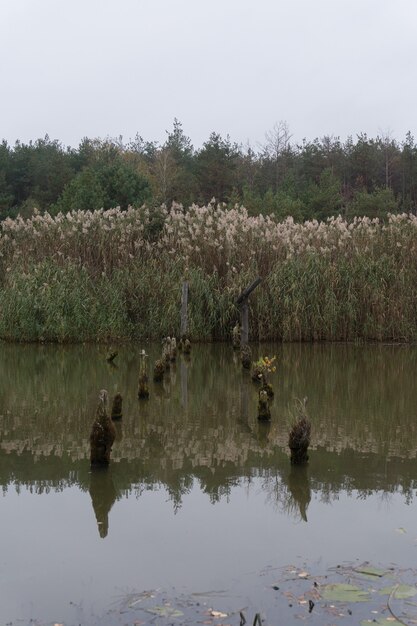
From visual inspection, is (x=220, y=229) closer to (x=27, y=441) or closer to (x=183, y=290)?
(x=183, y=290)

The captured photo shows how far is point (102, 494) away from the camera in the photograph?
18.3 feet

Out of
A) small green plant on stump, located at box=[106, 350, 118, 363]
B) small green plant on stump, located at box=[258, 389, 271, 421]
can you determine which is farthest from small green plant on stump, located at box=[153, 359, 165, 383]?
small green plant on stump, located at box=[258, 389, 271, 421]

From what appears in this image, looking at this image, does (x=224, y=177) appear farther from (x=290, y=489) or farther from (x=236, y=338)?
(x=290, y=489)

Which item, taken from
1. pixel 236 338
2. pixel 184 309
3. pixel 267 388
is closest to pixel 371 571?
pixel 267 388

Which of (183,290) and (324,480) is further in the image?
(183,290)

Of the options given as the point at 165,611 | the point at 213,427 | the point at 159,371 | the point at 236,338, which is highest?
the point at 236,338

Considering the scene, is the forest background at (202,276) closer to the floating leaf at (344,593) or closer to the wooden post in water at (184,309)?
the wooden post in water at (184,309)

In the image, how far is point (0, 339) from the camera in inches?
643

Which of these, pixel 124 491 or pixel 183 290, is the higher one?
pixel 183 290

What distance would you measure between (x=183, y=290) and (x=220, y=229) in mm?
2353

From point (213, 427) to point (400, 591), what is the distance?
13.6 feet

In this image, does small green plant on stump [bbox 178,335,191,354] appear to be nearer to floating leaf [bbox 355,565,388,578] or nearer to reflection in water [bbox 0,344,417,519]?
reflection in water [bbox 0,344,417,519]

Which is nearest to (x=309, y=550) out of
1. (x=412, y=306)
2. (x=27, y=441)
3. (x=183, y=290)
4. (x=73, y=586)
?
(x=73, y=586)

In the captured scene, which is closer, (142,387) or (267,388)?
(267,388)
